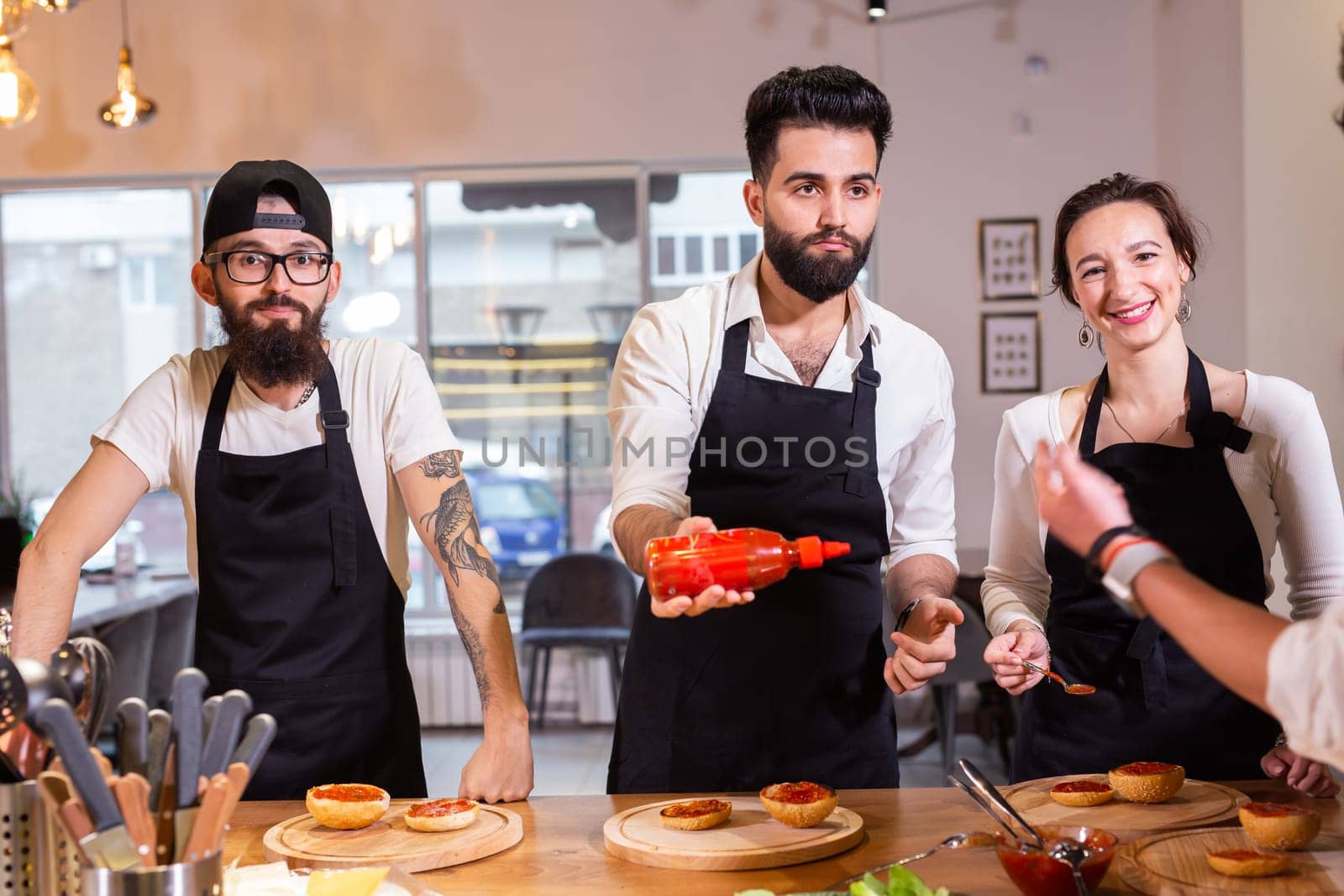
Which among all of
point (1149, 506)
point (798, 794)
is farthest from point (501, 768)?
point (1149, 506)

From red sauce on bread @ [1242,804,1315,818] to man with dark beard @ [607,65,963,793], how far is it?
23.2 inches

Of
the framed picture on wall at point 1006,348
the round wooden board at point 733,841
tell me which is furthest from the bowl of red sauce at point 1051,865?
the framed picture on wall at point 1006,348

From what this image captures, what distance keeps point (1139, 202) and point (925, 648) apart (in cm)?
88

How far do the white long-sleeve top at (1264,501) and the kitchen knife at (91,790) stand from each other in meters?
1.41

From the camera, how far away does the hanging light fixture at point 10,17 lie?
3.62m

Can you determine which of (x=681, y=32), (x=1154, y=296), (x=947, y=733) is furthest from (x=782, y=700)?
(x=681, y=32)

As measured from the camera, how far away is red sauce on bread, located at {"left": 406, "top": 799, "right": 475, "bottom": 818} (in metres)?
1.64

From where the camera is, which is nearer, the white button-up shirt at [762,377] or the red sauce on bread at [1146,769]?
the red sauce on bread at [1146,769]

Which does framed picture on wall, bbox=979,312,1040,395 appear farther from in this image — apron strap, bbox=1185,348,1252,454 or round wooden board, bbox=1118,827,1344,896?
round wooden board, bbox=1118,827,1344,896

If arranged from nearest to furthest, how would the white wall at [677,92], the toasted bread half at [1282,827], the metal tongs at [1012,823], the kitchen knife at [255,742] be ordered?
1. the kitchen knife at [255,742]
2. the metal tongs at [1012,823]
3. the toasted bread half at [1282,827]
4. the white wall at [677,92]

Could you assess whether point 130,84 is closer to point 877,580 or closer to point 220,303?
point 220,303

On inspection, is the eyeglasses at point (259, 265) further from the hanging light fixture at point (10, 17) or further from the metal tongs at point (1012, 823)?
the hanging light fixture at point (10, 17)

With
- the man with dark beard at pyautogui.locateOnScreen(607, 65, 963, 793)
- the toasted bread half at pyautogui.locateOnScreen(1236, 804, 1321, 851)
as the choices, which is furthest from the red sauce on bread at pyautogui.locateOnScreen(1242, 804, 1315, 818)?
the man with dark beard at pyautogui.locateOnScreen(607, 65, 963, 793)

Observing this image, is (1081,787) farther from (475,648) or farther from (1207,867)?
(475,648)
